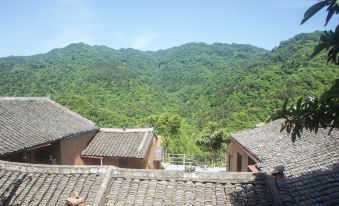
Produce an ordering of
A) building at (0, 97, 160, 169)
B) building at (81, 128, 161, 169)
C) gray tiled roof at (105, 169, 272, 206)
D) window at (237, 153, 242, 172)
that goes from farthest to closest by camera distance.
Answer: window at (237, 153, 242, 172), building at (81, 128, 161, 169), building at (0, 97, 160, 169), gray tiled roof at (105, 169, 272, 206)

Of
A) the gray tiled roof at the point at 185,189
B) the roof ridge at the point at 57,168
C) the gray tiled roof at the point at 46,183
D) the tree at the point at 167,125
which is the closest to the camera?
the gray tiled roof at the point at 185,189

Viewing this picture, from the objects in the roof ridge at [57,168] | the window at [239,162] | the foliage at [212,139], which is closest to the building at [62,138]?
the roof ridge at [57,168]

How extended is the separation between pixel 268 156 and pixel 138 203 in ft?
23.4

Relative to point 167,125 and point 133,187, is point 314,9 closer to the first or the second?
point 133,187

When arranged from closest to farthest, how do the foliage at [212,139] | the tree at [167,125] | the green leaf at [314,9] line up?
the green leaf at [314,9] < the foliage at [212,139] < the tree at [167,125]

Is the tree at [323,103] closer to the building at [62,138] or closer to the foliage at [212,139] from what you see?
the building at [62,138]

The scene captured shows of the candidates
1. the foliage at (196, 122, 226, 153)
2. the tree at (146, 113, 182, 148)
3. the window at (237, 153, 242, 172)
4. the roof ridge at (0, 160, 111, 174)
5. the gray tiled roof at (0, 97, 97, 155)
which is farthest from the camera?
the tree at (146, 113, 182, 148)

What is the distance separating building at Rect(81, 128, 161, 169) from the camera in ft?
55.7

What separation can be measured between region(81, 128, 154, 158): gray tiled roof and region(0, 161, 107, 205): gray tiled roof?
28.8 ft

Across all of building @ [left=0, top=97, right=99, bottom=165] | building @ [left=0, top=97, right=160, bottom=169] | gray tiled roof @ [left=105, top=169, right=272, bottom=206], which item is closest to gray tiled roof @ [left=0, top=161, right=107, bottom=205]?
gray tiled roof @ [left=105, top=169, right=272, bottom=206]

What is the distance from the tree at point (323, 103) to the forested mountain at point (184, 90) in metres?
28.2

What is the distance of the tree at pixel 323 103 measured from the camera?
3.39 metres

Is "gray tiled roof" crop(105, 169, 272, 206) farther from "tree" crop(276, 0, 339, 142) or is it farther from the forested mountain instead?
the forested mountain

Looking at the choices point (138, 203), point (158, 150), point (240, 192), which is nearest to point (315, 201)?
point (240, 192)
